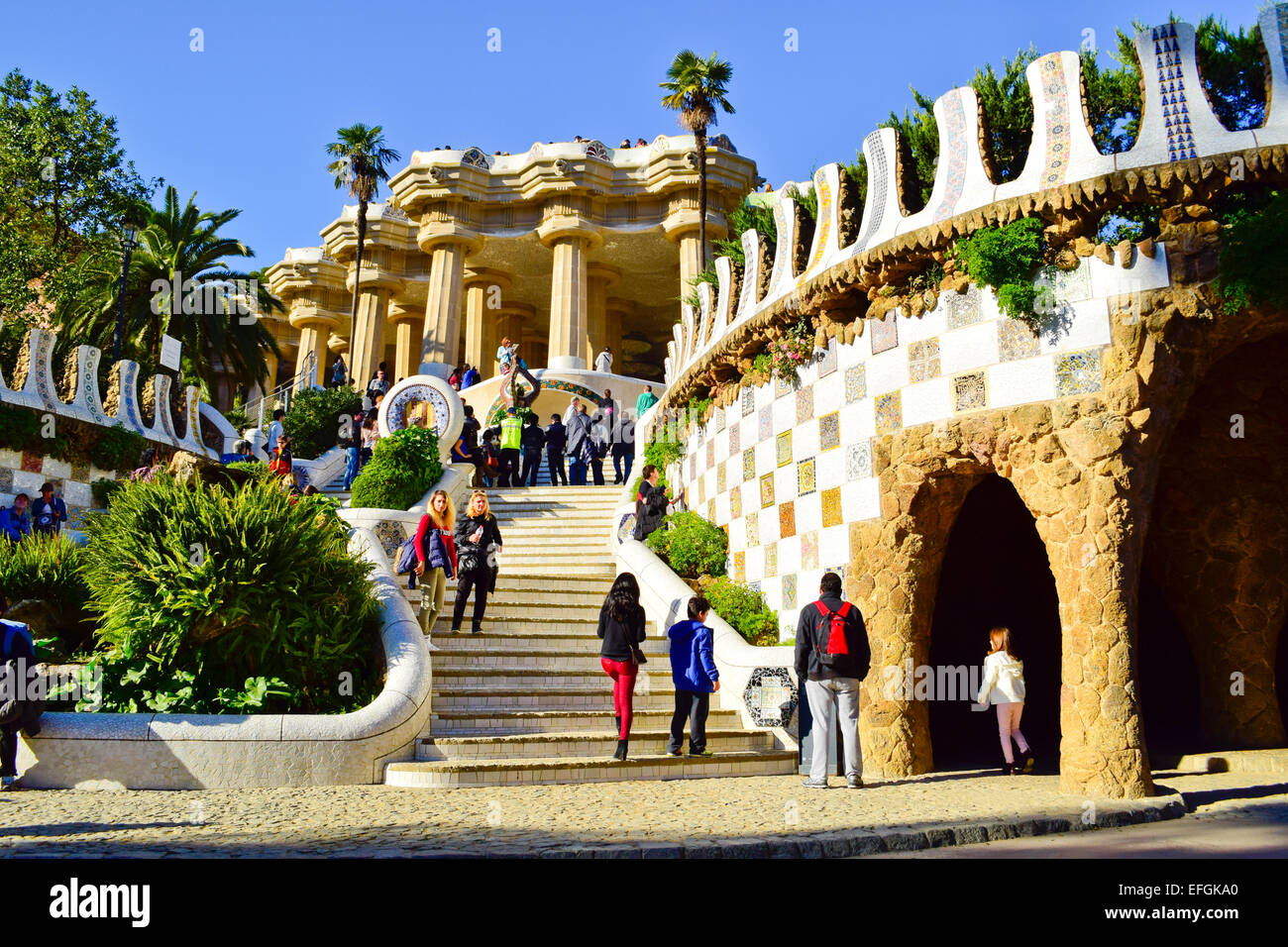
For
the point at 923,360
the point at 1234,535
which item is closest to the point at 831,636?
the point at 923,360

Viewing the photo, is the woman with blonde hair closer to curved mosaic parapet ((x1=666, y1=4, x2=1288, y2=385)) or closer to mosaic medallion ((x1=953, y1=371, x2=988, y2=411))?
curved mosaic parapet ((x1=666, y1=4, x2=1288, y2=385))

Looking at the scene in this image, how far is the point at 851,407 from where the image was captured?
1075 cm

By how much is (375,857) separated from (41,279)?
31.0 metres

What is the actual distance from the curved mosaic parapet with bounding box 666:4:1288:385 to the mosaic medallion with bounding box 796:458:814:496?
2.10m

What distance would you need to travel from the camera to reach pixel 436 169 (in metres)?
36.0

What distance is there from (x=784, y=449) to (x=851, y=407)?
1.46 meters

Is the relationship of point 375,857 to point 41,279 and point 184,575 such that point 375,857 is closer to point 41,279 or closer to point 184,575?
point 184,575

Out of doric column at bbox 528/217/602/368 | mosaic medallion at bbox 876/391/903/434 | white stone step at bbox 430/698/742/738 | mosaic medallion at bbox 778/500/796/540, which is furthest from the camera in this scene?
doric column at bbox 528/217/602/368

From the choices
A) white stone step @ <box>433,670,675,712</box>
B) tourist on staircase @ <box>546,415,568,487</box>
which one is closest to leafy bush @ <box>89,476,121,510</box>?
tourist on staircase @ <box>546,415,568,487</box>

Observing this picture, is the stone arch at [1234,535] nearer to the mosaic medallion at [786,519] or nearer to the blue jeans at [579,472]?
the mosaic medallion at [786,519]

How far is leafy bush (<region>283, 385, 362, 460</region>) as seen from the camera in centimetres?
2883

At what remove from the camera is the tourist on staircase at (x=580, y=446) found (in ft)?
70.8

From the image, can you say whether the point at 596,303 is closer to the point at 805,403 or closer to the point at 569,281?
the point at 569,281
